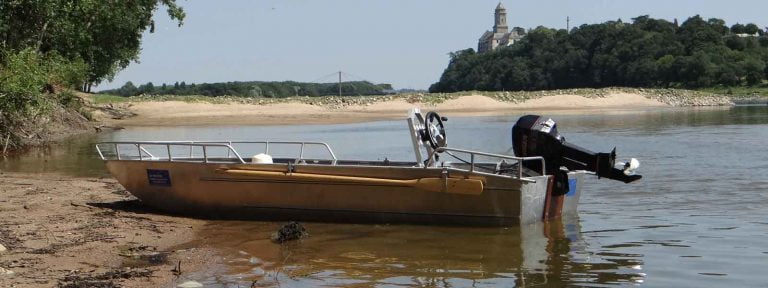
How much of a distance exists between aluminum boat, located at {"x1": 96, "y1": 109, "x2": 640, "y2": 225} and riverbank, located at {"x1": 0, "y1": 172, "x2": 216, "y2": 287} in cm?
56

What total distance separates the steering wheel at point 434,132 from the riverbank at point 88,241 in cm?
310

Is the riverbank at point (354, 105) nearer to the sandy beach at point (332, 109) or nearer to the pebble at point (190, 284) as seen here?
the sandy beach at point (332, 109)

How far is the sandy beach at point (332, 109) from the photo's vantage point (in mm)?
53250

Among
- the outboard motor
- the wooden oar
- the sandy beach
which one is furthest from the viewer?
the sandy beach

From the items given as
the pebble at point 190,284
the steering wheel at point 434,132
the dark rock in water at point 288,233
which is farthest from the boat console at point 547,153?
the pebble at point 190,284

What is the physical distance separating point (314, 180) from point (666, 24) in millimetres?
124997

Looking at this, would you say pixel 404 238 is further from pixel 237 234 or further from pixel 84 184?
pixel 84 184

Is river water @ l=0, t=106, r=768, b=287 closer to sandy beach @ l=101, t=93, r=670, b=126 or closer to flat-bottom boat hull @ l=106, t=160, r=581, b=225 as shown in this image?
flat-bottom boat hull @ l=106, t=160, r=581, b=225

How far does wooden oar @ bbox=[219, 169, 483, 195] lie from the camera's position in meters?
11.0

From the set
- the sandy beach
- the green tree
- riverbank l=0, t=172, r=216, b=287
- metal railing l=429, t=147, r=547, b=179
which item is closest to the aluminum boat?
metal railing l=429, t=147, r=547, b=179

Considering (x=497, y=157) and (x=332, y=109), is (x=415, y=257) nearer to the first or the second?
(x=497, y=157)

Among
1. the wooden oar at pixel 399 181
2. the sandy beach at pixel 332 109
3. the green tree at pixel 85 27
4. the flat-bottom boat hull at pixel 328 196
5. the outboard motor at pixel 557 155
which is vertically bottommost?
the sandy beach at pixel 332 109

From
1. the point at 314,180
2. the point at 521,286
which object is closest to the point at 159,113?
the point at 314,180

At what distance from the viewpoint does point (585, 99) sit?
3191 inches
